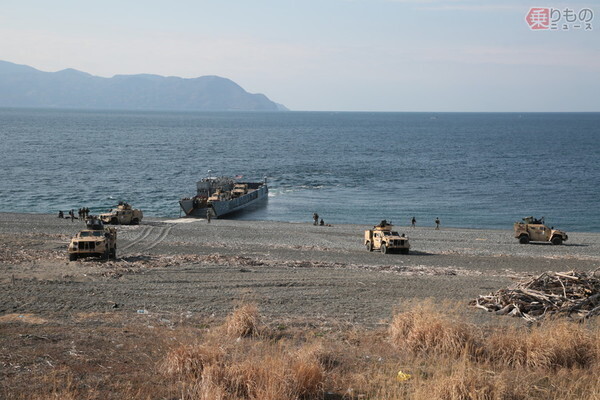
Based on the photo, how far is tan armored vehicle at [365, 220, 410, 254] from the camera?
→ 32.7m

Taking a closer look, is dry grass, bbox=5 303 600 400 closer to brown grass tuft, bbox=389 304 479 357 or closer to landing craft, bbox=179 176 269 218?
brown grass tuft, bbox=389 304 479 357

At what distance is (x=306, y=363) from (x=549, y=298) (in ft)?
34.4

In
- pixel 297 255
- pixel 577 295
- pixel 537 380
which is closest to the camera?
pixel 537 380

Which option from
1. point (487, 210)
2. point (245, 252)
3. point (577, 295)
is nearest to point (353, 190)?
point (487, 210)

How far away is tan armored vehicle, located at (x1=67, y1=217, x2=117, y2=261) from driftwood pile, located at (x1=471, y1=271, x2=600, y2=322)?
53.8 ft

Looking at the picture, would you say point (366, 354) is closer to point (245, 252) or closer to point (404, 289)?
point (404, 289)

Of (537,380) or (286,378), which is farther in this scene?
(537,380)

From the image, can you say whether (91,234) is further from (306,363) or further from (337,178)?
(337,178)

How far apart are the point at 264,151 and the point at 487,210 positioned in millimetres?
78313

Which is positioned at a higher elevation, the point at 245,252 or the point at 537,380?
the point at 537,380

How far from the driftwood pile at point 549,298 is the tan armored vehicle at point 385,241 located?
12.5 meters

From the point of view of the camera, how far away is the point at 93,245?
26.8 meters

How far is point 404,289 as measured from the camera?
22609 mm

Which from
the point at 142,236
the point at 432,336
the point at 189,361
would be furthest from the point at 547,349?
the point at 142,236
